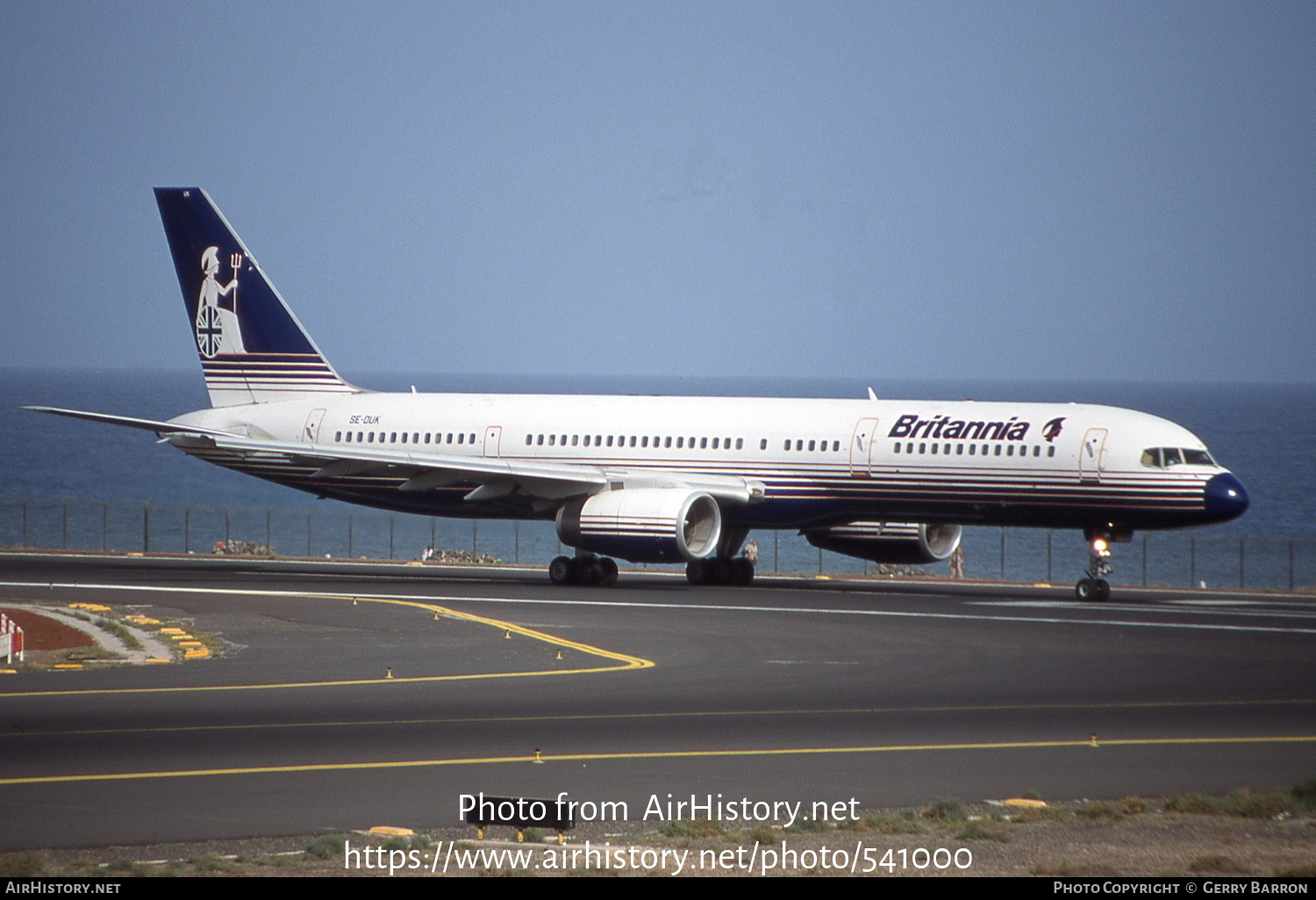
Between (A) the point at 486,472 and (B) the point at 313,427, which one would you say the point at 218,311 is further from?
(A) the point at 486,472

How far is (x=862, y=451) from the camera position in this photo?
38.4 metres

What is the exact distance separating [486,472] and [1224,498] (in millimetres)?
16395

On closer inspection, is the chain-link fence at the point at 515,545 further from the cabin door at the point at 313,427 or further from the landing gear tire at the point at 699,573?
the landing gear tire at the point at 699,573

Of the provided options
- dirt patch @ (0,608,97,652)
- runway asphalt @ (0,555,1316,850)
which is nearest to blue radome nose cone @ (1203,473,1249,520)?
runway asphalt @ (0,555,1316,850)

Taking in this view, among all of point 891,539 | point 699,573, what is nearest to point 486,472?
point 699,573

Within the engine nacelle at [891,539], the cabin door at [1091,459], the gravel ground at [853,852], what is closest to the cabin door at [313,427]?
the engine nacelle at [891,539]

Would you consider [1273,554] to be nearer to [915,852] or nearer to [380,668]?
[380,668]

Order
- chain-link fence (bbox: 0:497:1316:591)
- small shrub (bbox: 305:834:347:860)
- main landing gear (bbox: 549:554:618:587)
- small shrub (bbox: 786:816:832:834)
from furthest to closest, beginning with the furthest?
1. chain-link fence (bbox: 0:497:1316:591)
2. main landing gear (bbox: 549:554:618:587)
3. small shrub (bbox: 786:816:832:834)
4. small shrub (bbox: 305:834:347:860)

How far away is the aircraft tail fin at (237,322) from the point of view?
47250mm

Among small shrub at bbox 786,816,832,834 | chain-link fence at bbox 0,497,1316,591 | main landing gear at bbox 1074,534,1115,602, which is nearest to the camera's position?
small shrub at bbox 786,816,832,834

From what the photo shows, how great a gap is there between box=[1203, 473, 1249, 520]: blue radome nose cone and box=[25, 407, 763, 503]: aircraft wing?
989cm

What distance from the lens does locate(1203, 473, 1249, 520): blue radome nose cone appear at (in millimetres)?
35156

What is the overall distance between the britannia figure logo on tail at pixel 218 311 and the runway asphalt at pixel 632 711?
1379cm

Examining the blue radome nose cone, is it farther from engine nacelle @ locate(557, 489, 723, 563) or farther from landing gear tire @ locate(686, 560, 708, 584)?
landing gear tire @ locate(686, 560, 708, 584)
